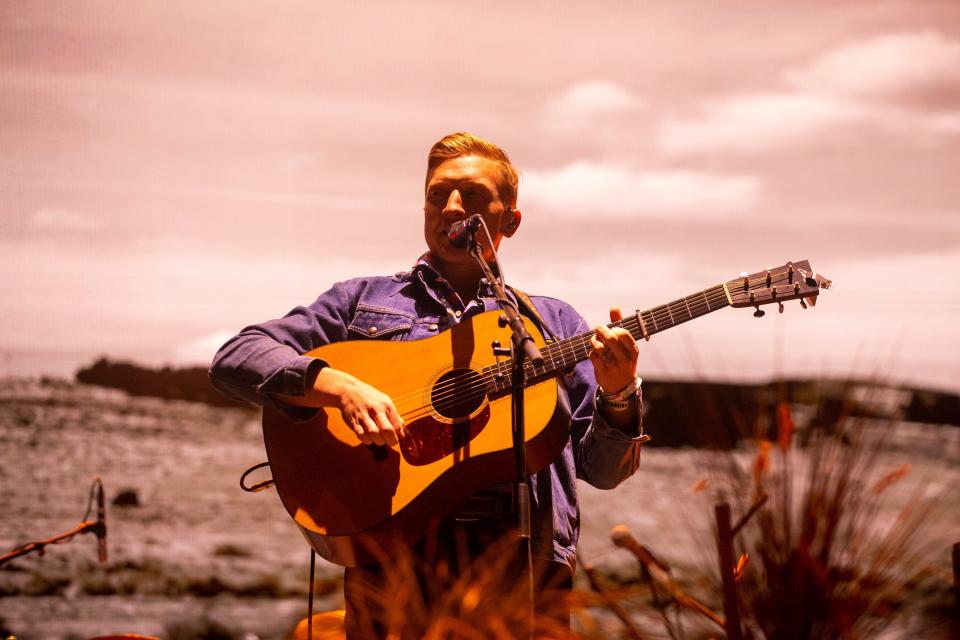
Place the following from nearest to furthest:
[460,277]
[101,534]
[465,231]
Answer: [465,231] → [460,277] → [101,534]

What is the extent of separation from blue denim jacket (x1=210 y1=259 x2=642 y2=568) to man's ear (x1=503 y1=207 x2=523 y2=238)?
222 mm

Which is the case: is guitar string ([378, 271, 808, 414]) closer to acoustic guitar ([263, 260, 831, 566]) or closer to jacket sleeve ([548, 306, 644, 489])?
acoustic guitar ([263, 260, 831, 566])

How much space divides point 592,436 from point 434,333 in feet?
1.79

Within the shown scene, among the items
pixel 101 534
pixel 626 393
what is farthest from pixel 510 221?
pixel 101 534

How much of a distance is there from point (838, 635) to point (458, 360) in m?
1.52

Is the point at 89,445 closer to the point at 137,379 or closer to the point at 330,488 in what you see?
the point at 137,379

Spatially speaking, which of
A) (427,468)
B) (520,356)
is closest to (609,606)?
(520,356)

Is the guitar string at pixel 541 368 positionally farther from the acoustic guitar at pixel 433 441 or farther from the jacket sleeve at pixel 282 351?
the jacket sleeve at pixel 282 351

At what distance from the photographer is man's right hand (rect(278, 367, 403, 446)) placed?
6.85ft

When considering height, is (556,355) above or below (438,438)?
above

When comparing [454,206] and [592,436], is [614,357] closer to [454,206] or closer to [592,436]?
[592,436]

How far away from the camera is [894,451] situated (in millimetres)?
3707

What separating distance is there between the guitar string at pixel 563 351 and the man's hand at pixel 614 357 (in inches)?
2.1

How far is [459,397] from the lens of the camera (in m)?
2.31
